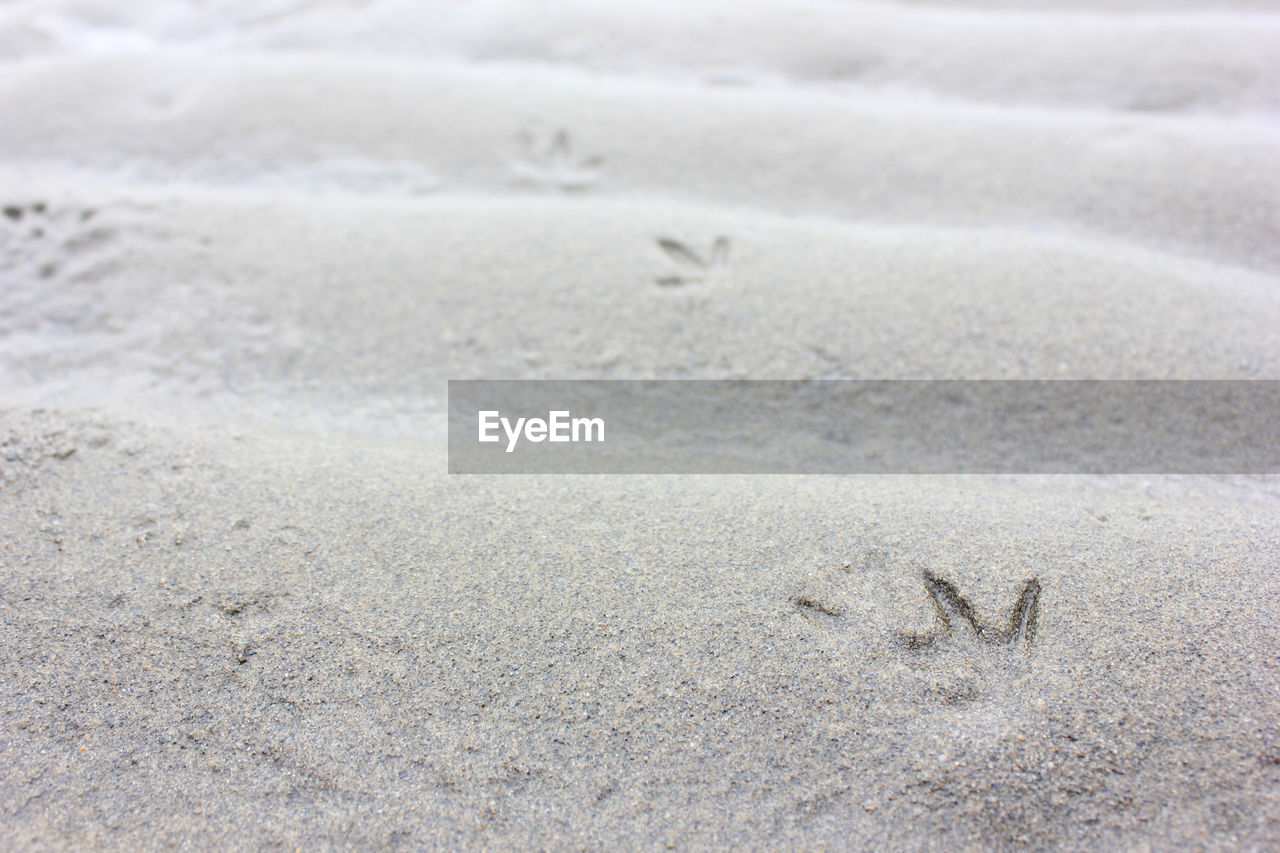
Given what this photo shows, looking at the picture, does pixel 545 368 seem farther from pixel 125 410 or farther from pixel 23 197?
pixel 23 197

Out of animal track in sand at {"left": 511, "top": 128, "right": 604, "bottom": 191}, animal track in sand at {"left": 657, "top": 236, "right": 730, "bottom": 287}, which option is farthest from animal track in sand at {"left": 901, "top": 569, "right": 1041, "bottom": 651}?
animal track in sand at {"left": 511, "top": 128, "right": 604, "bottom": 191}

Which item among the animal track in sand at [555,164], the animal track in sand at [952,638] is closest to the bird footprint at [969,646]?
the animal track in sand at [952,638]

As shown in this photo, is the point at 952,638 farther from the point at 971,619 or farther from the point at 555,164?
the point at 555,164

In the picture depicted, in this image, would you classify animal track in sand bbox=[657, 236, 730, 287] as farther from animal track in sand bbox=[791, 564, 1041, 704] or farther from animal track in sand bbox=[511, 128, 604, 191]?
animal track in sand bbox=[791, 564, 1041, 704]

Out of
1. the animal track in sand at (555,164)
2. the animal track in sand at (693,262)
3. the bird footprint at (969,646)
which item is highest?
the animal track in sand at (555,164)

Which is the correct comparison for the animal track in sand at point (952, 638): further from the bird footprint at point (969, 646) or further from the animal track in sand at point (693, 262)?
the animal track in sand at point (693, 262)
